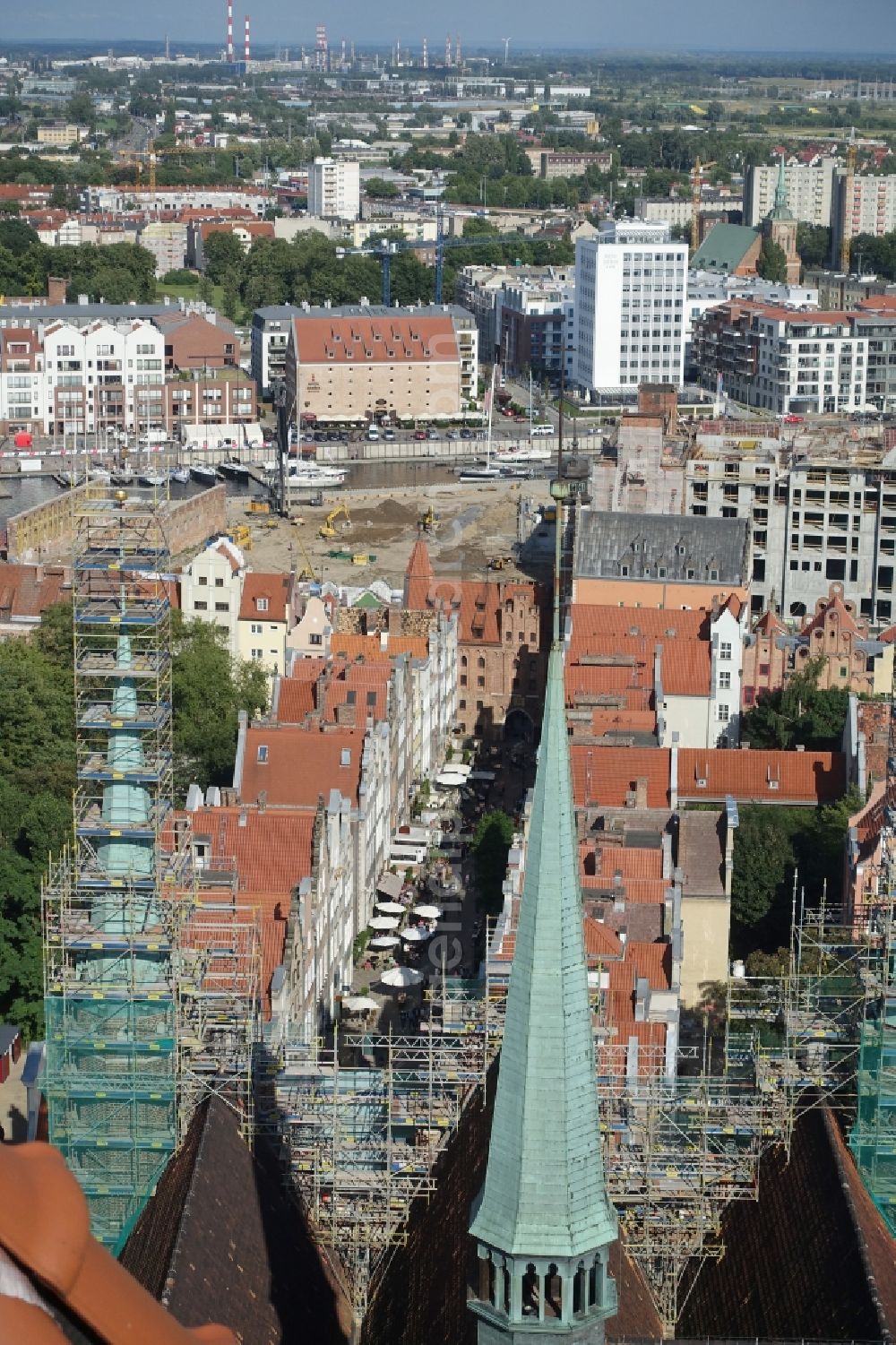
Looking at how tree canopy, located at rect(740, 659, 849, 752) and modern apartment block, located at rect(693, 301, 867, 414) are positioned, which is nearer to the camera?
tree canopy, located at rect(740, 659, 849, 752)

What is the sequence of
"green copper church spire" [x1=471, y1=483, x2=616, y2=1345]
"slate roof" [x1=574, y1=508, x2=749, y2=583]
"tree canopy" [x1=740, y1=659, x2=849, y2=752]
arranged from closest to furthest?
"green copper church spire" [x1=471, y1=483, x2=616, y2=1345]
"tree canopy" [x1=740, y1=659, x2=849, y2=752]
"slate roof" [x1=574, y1=508, x2=749, y2=583]

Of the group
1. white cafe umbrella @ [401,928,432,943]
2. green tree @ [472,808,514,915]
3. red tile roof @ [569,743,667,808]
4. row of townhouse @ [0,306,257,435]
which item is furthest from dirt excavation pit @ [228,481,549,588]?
white cafe umbrella @ [401,928,432,943]

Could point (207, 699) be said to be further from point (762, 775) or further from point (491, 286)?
point (491, 286)

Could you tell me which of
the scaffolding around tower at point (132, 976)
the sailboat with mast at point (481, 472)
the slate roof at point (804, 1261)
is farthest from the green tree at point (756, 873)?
the sailboat with mast at point (481, 472)

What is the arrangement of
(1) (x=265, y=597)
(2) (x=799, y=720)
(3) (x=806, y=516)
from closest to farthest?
(2) (x=799, y=720) → (1) (x=265, y=597) → (3) (x=806, y=516)

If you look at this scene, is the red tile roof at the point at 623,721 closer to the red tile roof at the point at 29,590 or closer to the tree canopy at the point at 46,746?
the tree canopy at the point at 46,746

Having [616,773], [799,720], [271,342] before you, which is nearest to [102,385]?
[271,342]

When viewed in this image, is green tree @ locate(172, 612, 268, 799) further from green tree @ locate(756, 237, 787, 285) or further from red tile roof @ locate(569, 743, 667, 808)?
green tree @ locate(756, 237, 787, 285)

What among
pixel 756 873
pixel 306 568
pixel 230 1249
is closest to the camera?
pixel 230 1249
